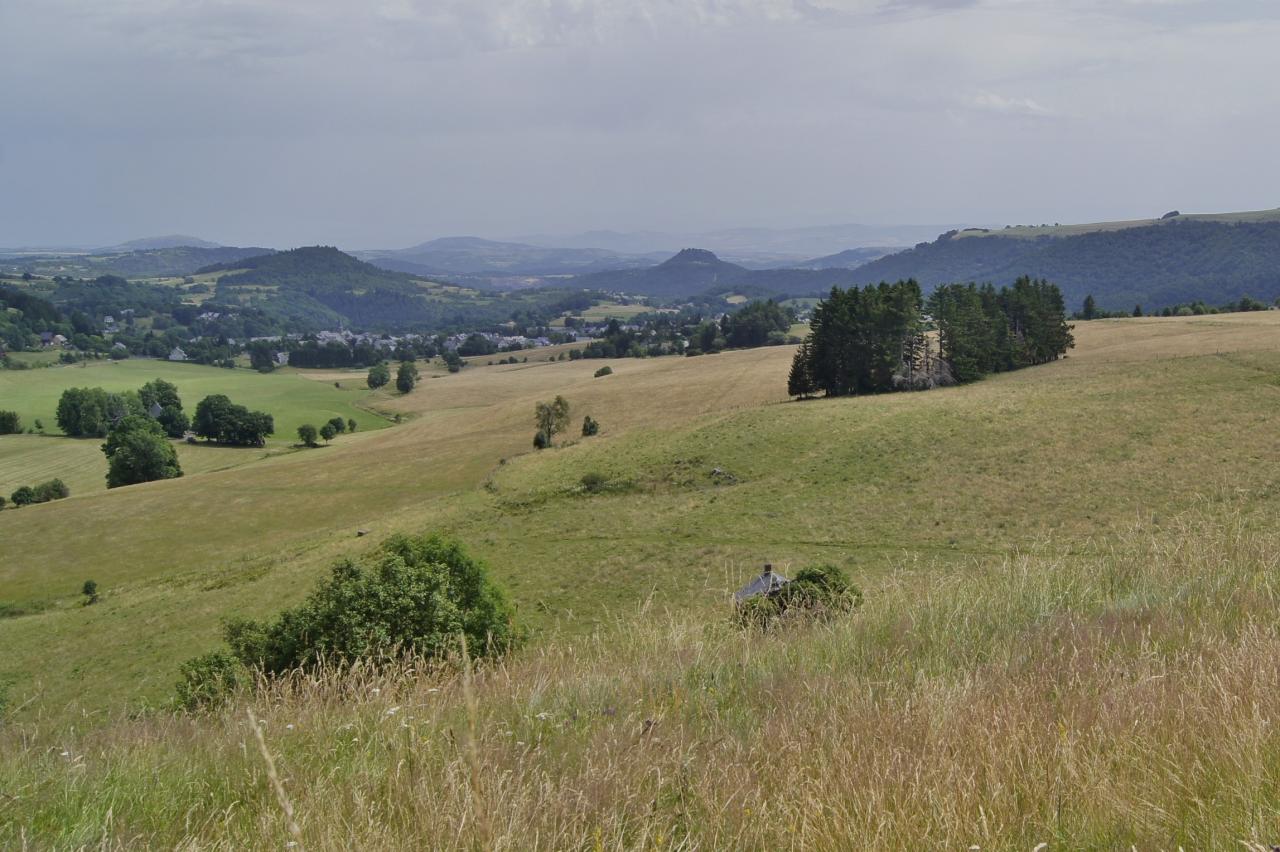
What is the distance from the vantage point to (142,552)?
2398 inches

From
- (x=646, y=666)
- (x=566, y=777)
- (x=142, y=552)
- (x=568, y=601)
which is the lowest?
(x=142, y=552)

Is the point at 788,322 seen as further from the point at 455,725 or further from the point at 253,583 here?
the point at 455,725

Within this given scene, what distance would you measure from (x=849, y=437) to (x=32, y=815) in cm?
5595

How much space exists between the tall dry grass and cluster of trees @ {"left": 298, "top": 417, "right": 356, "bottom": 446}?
379 feet

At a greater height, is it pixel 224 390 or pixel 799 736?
pixel 799 736

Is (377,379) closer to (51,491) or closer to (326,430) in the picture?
(326,430)

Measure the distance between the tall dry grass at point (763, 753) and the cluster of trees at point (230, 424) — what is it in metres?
123

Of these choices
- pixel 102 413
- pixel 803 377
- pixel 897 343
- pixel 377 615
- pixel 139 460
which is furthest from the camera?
pixel 102 413

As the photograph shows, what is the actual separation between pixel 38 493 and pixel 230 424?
3104cm

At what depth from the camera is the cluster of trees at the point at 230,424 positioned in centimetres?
11775

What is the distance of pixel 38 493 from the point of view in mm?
88688

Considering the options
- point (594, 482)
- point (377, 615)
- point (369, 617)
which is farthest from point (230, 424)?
point (377, 615)

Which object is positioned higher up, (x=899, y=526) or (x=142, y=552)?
(x=899, y=526)

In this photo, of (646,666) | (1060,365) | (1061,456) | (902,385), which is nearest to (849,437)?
(1061,456)
